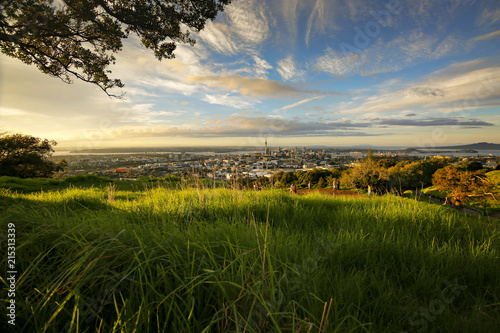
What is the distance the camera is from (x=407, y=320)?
4.96ft

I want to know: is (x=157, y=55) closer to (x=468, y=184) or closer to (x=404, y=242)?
(x=404, y=242)

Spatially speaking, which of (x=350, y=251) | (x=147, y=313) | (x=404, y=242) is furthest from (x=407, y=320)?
(x=147, y=313)

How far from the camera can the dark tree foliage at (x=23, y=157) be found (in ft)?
54.4

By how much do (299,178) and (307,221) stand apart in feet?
98.9

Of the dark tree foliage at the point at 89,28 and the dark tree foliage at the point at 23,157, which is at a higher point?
the dark tree foliage at the point at 89,28

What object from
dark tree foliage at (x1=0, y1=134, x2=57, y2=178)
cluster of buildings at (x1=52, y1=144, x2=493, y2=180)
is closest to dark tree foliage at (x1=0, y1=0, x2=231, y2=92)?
cluster of buildings at (x1=52, y1=144, x2=493, y2=180)

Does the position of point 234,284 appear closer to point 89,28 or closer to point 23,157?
point 89,28

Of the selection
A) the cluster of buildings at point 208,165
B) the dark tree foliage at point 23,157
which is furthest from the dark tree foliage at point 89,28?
the dark tree foliage at point 23,157

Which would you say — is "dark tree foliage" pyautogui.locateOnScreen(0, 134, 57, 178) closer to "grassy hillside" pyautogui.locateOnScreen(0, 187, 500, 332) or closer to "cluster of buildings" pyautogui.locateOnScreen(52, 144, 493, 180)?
"cluster of buildings" pyautogui.locateOnScreen(52, 144, 493, 180)

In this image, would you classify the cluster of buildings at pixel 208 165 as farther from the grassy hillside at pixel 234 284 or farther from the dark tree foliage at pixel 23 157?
the grassy hillside at pixel 234 284

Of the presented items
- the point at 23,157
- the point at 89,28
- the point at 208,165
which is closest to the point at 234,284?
the point at 208,165

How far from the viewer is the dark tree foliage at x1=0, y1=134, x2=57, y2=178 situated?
1658 centimetres

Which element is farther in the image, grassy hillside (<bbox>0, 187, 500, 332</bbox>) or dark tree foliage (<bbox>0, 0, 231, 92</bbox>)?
dark tree foliage (<bbox>0, 0, 231, 92</bbox>)

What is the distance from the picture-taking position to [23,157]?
17.4 metres
